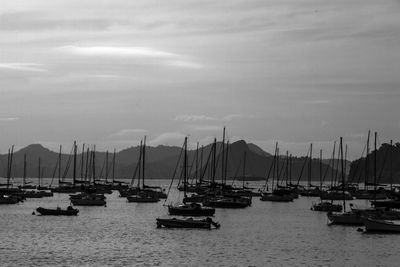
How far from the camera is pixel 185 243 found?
2665 inches

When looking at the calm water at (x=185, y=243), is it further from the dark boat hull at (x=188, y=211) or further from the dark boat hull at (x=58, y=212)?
the dark boat hull at (x=188, y=211)

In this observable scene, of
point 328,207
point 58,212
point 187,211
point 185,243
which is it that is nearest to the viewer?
point 185,243

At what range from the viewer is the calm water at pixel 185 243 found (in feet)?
189

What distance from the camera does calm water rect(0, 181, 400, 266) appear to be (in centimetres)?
5775

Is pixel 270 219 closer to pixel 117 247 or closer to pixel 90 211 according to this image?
pixel 90 211

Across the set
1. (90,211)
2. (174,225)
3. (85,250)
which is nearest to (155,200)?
(90,211)

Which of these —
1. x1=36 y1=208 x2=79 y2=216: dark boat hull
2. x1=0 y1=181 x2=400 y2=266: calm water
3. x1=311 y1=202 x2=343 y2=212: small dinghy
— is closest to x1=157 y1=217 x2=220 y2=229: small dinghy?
x1=0 y1=181 x2=400 y2=266: calm water

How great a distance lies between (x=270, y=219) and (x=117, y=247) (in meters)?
41.2

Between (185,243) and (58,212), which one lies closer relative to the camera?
(185,243)

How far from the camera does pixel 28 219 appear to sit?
94938 millimetres

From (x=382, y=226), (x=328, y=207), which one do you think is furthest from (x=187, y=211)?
(x=328, y=207)

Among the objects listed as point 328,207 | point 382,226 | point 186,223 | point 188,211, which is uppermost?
point 328,207

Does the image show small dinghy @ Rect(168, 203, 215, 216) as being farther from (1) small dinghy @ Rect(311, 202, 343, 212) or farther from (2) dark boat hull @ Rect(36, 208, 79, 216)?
(1) small dinghy @ Rect(311, 202, 343, 212)

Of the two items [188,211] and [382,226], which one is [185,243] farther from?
[188,211]
